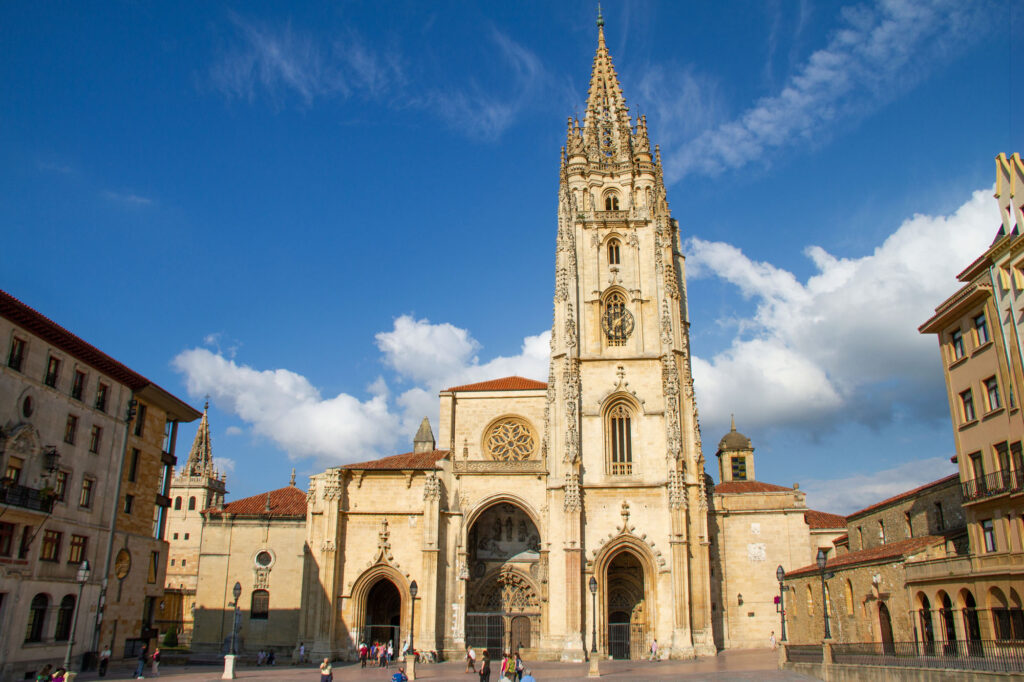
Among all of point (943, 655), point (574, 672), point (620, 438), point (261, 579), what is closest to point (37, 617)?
point (261, 579)

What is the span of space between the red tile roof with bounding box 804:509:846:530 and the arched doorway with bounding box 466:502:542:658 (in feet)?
53.5

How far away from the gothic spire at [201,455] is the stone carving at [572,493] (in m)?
44.2

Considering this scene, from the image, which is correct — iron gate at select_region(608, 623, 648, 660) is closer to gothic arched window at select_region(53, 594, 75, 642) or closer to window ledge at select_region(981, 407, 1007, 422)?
window ledge at select_region(981, 407, 1007, 422)

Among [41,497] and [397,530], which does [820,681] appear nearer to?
[397,530]

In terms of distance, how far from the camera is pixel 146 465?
30000 mm

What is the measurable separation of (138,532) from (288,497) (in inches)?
515

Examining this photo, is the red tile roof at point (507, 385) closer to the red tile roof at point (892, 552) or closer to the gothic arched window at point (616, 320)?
the gothic arched window at point (616, 320)

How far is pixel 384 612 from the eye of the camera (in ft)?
121

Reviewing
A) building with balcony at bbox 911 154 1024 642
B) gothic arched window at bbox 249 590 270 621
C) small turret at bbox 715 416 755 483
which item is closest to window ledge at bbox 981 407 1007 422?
building with balcony at bbox 911 154 1024 642

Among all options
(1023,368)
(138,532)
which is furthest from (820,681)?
(138,532)

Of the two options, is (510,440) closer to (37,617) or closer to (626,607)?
(626,607)

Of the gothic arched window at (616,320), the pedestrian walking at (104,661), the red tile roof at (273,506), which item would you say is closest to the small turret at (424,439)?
the red tile roof at (273,506)

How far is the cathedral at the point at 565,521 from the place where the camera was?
1334 inches

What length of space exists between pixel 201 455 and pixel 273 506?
33760mm
